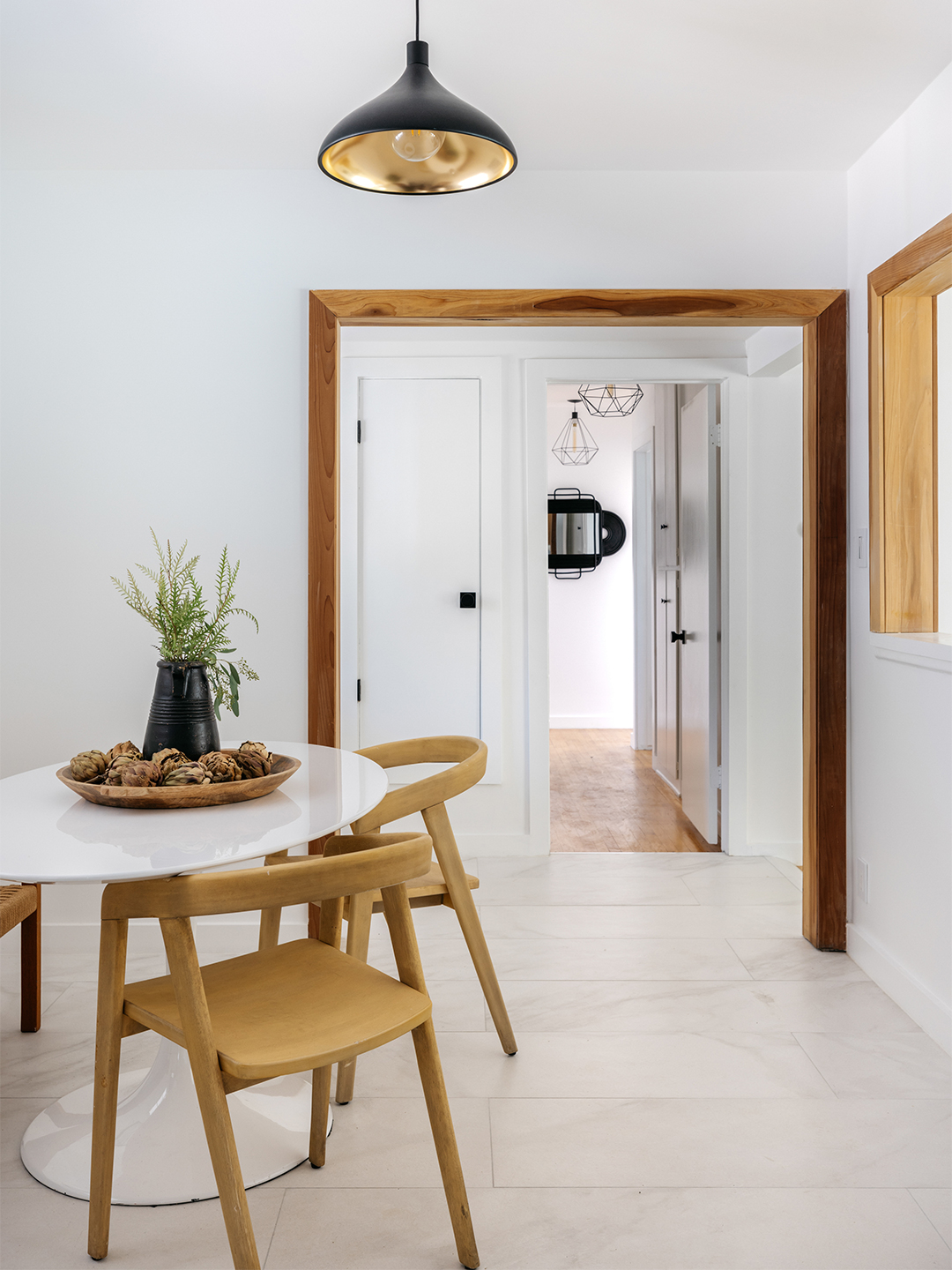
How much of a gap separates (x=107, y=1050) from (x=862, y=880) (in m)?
2.17

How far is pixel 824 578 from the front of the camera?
2.82m

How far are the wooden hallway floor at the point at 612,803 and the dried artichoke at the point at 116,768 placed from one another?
2611 mm

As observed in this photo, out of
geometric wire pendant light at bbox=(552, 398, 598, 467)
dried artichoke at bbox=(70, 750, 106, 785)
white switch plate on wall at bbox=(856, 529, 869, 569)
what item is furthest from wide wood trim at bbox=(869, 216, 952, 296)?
geometric wire pendant light at bbox=(552, 398, 598, 467)

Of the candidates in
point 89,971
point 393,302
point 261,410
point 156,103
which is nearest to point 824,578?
point 393,302

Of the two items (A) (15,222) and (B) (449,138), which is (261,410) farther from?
(B) (449,138)

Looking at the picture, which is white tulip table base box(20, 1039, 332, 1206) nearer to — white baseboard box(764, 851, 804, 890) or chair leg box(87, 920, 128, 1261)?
chair leg box(87, 920, 128, 1261)

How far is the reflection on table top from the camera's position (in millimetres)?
1330

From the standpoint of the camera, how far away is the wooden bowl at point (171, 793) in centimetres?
163

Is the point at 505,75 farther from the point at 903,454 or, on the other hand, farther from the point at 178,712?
the point at 178,712

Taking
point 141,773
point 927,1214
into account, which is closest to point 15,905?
point 141,773

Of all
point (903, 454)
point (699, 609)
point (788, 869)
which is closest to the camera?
point (903, 454)

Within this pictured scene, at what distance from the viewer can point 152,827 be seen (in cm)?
154

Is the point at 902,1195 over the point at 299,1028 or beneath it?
beneath

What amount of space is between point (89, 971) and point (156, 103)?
2379 mm
